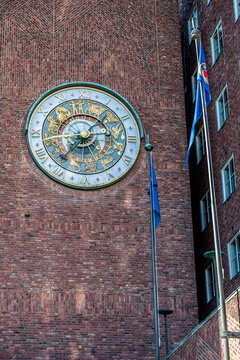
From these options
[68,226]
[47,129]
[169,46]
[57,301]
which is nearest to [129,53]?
[169,46]

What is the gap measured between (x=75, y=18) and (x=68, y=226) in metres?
10.5

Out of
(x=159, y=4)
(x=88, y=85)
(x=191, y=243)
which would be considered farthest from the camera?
(x=159, y=4)

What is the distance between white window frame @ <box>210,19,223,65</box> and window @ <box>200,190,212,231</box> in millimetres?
6181

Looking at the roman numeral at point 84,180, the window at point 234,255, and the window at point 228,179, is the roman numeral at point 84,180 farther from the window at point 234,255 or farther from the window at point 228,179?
A: the window at point 234,255

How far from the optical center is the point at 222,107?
37.9 m

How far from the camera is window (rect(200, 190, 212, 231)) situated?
3875 centimetres

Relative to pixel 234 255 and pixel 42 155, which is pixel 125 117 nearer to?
pixel 42 155

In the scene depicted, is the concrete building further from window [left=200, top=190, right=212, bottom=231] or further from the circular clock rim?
the circular clock rim

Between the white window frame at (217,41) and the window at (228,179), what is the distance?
17.8 feet

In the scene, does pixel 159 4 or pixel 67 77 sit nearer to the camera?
pixel 67 77

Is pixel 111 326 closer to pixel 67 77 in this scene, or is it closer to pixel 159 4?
pixel 67 77

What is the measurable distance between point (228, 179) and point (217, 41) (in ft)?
22.7

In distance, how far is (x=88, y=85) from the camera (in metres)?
38.9

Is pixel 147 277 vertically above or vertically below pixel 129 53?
below
